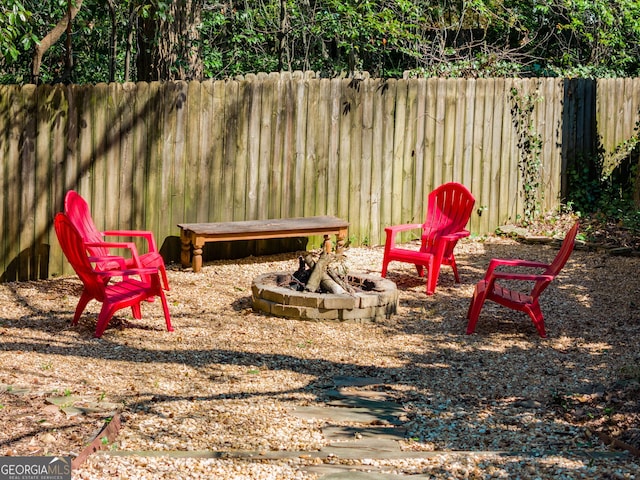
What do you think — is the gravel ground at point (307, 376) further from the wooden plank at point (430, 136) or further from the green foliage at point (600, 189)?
the green foliage at point (600, 189)

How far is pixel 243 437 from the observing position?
4.85 m

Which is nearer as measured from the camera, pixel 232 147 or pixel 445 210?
pixel 445 210

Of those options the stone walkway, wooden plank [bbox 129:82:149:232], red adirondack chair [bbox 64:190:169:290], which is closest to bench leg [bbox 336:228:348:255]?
wooden plank [bbox 129:82:149:232]

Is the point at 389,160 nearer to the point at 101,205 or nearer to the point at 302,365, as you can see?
the point at 101,205

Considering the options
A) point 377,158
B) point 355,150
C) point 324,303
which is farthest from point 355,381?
point 377,158

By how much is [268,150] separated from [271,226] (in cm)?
91

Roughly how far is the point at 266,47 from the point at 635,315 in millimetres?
9555

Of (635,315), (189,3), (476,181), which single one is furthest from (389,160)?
(635,315)

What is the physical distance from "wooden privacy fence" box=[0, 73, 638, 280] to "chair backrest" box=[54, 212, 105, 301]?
1.80 meters

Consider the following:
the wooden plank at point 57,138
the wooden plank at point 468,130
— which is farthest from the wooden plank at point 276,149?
the wooden plank at point 468,130

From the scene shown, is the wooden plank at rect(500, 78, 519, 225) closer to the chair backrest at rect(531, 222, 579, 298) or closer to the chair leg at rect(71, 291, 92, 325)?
the chair backrest at rect(531, 222, 579, 298)

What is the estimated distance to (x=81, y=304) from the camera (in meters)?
7.24

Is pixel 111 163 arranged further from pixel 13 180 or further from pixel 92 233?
pixel 92 233

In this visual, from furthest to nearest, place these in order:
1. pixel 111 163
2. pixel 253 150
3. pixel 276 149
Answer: pixel 276 149
pixel 253 150
pixel 111 163
